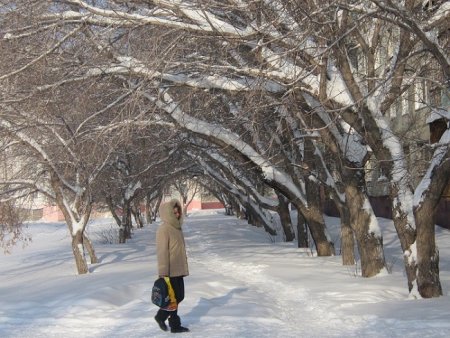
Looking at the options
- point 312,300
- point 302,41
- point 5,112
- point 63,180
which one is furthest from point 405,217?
point 63,180

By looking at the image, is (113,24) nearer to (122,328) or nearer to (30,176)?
(122,328)

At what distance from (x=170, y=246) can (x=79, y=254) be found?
28.5ft

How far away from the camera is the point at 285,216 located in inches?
876

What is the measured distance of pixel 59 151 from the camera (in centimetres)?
1586

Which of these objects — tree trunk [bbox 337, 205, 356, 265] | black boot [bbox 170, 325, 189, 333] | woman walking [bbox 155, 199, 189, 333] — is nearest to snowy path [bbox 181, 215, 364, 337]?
black boot [bbox 170, 325, 189, 333]

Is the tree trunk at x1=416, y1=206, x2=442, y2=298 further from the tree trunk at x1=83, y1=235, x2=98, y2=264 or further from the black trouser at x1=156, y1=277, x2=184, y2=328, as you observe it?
the tree trunk at x1=83, y1=235, x2=98, y2=264

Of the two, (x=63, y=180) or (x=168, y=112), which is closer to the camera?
(x=168, y=112)

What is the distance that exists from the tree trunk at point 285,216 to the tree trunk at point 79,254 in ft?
24.8

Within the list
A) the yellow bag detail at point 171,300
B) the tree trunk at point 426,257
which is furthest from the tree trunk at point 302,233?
the yellow bag detail at point 171,300

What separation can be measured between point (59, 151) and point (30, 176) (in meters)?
1.62

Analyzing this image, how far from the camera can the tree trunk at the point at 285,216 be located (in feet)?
72.0

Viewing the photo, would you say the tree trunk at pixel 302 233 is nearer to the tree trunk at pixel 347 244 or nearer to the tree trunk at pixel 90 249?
the tree trunk at pixel 347 244

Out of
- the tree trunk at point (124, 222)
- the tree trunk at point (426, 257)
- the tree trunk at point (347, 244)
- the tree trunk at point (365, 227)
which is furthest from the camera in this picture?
Result: the tree trunk at point (124, 222)

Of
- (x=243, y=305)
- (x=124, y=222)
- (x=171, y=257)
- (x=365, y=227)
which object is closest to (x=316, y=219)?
(x=365, y=227)
